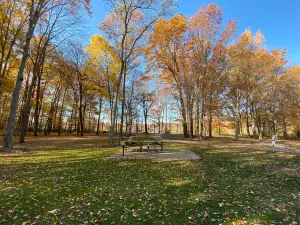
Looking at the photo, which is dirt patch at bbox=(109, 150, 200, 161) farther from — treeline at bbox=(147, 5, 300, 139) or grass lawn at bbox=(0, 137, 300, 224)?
treeline at bbox=(147, 5, 300, 139)

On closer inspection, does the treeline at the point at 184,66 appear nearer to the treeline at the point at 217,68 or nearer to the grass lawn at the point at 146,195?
the treeline at the point at 217,68

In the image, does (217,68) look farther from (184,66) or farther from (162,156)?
(162,156)

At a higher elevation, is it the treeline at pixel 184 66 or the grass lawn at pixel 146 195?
the treeline at pixel 184 66

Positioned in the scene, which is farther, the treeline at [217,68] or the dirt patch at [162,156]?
the treeline at [217,68]

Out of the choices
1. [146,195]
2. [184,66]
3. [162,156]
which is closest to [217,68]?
[184,66]

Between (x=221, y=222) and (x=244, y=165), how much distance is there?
5756 millimetres

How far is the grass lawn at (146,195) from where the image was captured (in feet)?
11.3

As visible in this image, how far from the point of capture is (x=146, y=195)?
4.54 metres

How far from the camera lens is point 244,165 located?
8195mm

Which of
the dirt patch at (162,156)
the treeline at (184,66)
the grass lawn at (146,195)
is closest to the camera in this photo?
the grass lawn at (146,195)

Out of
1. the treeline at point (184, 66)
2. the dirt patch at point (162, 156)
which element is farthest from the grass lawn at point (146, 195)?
the treeline at point (184, 66)

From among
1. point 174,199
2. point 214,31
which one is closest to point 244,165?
point 174,199

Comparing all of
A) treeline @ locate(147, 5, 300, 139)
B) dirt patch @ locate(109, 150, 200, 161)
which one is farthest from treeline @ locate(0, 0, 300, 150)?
dirt patch @ locate(109, 150, 200, 161)

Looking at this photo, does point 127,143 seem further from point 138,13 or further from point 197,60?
point 197,60
